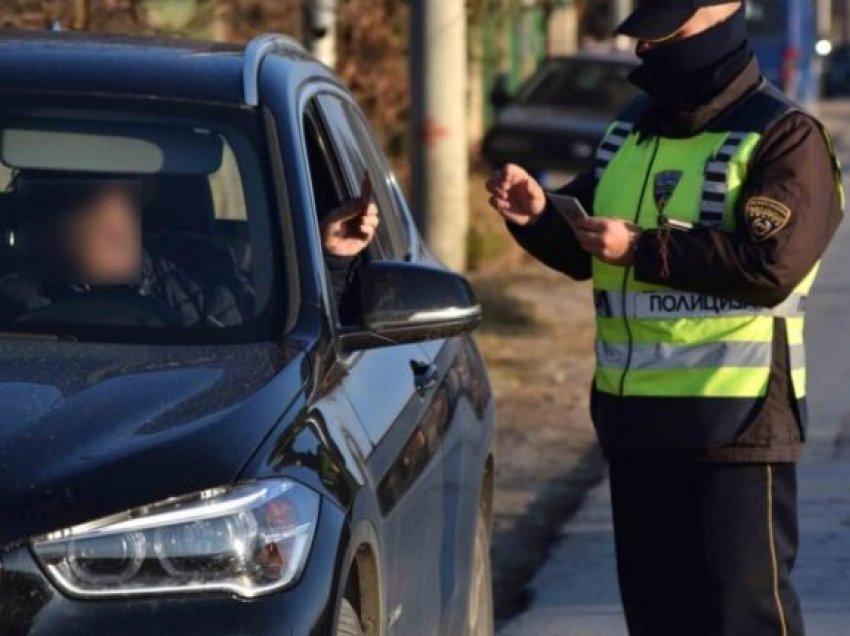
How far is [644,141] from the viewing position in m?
4.70

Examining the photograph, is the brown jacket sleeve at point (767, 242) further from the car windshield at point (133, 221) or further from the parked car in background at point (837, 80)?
the parked car in background at point (837, 80)

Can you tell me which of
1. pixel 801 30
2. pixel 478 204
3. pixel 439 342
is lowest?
pixel 801 30

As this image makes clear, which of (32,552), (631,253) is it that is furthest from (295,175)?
(32,552)

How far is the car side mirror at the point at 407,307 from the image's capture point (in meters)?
4.30

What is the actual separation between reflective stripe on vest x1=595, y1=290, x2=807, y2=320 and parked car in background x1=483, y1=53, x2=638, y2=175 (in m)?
15.5

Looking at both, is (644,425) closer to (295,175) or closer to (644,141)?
(644,141)

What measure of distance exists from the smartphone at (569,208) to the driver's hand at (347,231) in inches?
15.8

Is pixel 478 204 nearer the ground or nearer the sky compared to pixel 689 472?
nearer the ground

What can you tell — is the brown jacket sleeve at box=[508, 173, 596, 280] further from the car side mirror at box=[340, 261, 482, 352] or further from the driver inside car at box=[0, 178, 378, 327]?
the driver inside car at box=[0, 178, 378, 327]

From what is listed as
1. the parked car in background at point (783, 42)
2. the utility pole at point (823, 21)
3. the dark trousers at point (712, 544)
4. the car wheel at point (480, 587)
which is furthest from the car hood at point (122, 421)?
the utility pole at point (823, 21)

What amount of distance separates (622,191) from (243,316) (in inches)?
36.5

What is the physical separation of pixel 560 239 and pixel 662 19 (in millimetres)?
531

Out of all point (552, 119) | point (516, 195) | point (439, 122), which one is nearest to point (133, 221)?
point (516, 195)

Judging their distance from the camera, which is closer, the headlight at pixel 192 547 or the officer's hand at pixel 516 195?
the headlight at pixel 192 547
